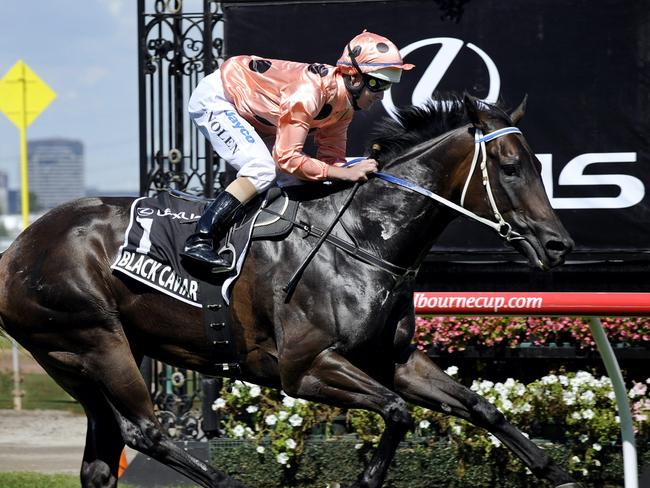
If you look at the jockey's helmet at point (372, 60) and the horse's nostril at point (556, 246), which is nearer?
the horse's nostril at point (556, 246)

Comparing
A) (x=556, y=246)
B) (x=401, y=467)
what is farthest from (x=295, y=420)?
(x=556, y=246)

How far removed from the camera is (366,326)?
482 centimetres

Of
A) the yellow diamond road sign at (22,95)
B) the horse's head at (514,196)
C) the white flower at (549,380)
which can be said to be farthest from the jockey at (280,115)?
the yellow diamond road sign at (22,95)

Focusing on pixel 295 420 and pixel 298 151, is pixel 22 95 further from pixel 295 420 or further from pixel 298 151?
pixel 298 151

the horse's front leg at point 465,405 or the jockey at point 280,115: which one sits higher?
the jockey at point 280,115

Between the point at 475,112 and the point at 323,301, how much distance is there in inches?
39.8

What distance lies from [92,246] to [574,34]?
315 cm

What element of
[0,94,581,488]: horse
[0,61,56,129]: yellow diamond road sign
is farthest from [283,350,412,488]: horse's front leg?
[0,61,56,129]: yellow diamond road sign

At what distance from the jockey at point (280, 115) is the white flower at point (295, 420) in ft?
5.47

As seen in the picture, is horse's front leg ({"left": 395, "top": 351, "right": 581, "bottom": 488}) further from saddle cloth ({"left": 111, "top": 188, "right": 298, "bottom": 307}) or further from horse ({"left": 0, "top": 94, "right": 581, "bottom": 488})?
saddle cloth ({"left": 111, "top": 188, "right": 298, "bottom": 307})

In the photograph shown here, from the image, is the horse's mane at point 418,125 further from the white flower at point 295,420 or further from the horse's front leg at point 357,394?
the white flower at point 295,420

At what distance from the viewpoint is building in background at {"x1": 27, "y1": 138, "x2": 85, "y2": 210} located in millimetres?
129375

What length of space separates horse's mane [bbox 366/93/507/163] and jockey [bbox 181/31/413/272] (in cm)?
17

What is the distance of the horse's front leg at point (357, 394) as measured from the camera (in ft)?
15.6
